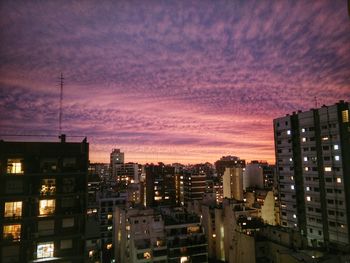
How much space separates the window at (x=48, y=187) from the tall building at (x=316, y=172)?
16127mm

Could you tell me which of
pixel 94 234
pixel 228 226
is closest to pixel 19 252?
pixel 94 234

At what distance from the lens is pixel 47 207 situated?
455 inches

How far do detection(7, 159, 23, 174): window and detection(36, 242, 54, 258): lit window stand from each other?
9.91 ft

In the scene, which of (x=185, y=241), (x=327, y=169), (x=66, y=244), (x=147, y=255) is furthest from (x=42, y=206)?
(x=327, y=169)

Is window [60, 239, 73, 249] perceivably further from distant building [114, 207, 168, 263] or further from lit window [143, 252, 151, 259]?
lit window [143, 252, 151, 259]

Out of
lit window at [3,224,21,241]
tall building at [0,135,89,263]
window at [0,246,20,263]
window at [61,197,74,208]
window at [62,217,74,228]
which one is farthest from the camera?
window at [61,197,74,208]

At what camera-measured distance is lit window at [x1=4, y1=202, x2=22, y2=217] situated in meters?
10.9

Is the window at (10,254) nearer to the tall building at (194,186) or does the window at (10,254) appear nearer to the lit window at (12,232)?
the lit window at (12,232)

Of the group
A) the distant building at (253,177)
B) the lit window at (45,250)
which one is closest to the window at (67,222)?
the lit window at (45,250)

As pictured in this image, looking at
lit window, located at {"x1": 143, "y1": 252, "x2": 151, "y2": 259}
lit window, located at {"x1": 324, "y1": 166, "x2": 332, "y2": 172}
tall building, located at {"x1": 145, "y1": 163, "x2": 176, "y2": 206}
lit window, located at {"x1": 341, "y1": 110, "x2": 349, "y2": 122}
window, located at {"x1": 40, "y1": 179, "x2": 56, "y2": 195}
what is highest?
lit window, located at {"x1": 341, "y1": 110, "x2": 349, "y2": 122}

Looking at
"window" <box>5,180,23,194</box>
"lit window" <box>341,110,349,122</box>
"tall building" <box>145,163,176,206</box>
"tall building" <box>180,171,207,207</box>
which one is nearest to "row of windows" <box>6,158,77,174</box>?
"window" <box>5,180,23,194</box>

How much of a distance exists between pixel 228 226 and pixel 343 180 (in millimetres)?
8707

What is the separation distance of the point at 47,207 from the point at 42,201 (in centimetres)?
32

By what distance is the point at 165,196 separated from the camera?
4609 centimetres
